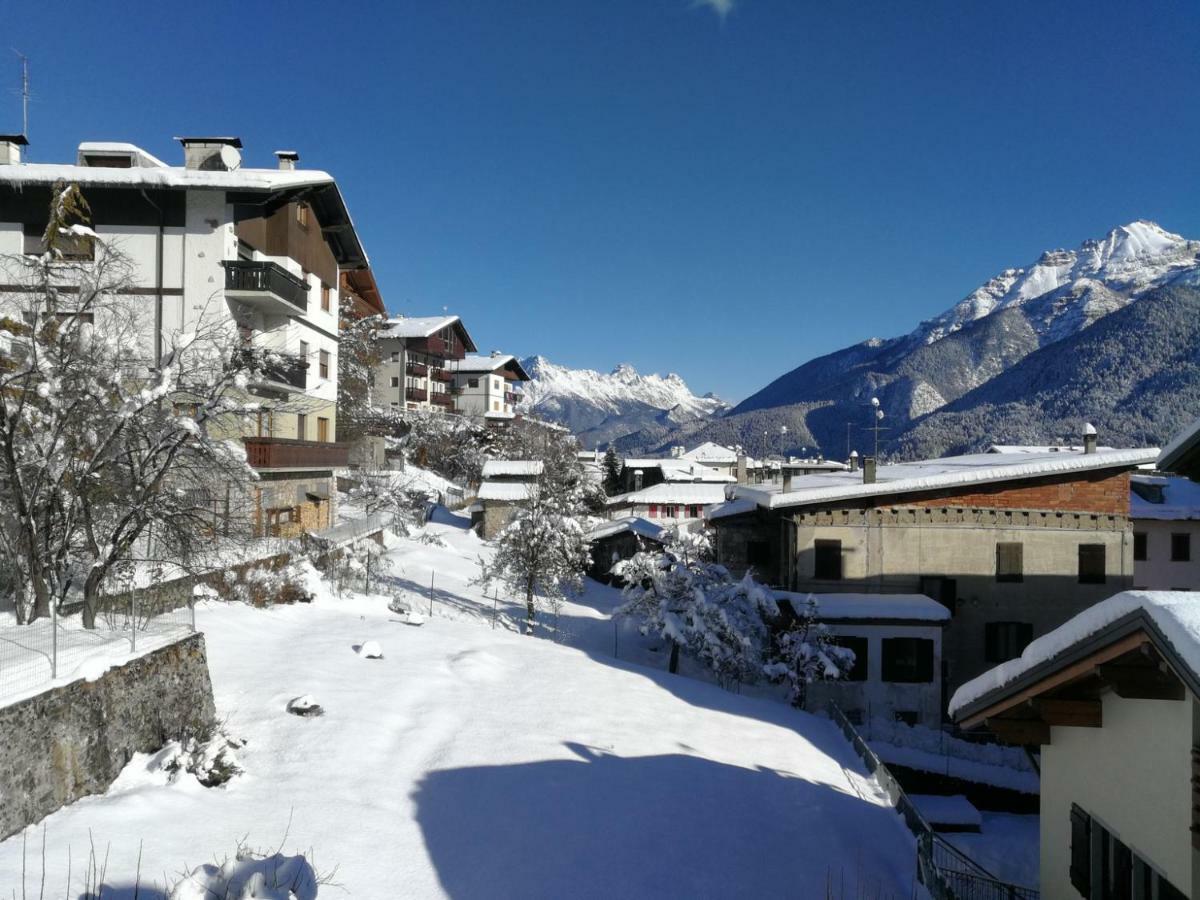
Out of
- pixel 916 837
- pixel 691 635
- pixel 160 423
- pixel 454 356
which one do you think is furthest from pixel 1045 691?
pixel 454 356

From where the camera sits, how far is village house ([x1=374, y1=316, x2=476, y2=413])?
70.2 meters

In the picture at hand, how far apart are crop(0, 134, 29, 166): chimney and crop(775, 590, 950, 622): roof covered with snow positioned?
98.8ft

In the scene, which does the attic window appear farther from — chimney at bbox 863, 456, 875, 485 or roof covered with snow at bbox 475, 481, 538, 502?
chimney at bbox 863, 456, 875, 485

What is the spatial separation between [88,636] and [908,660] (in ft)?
68.5

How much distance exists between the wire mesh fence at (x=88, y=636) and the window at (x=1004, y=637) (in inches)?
939

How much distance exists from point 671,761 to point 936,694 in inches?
486

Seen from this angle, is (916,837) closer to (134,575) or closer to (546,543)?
(134,575)

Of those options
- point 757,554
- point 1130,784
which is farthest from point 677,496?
point 1130,784

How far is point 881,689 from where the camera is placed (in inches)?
899

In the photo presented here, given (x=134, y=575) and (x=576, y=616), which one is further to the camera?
(x=576, y=616)

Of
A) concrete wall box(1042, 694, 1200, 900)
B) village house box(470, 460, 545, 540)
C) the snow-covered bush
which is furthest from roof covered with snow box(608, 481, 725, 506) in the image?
concrete wall box(1042, 694, 1200, 900)

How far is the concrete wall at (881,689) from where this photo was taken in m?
22.7

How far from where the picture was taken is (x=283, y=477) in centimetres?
2722

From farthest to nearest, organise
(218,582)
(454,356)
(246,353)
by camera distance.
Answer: (454,356)
(218,582)
(246,353)
